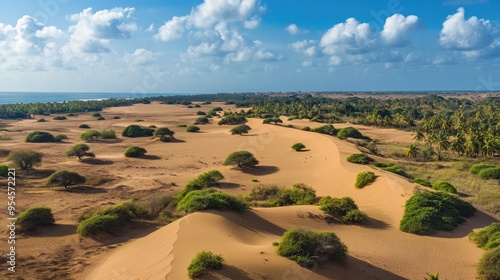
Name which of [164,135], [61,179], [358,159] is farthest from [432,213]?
[164,135]

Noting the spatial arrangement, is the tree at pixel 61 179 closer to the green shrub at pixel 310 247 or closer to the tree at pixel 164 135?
the green shrub at pixel 310 247

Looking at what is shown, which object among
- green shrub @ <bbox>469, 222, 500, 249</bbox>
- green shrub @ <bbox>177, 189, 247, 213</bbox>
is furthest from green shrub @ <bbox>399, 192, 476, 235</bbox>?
green shrub @ <bbox>177, 189, 247, 213</bbox>

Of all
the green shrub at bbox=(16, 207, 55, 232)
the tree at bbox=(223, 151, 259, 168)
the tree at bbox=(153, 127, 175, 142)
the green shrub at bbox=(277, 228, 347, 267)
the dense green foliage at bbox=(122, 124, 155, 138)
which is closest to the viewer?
the green shrub at bbox=(277, 228, 347, 267)

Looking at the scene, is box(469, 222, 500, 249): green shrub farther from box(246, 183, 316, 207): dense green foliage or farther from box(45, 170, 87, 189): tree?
box(45, 170, 87, 189): tree

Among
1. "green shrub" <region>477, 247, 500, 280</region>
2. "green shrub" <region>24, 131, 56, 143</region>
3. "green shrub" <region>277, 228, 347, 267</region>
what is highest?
"green shrub" <region>277, 228, 347, 267</region>

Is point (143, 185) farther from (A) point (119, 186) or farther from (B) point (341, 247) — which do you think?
(B) point (341, 247)

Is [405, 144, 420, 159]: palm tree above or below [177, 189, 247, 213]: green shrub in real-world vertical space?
below

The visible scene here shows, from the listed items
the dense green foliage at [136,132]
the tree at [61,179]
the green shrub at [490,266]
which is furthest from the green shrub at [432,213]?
the dense green foliage at [136,132]
